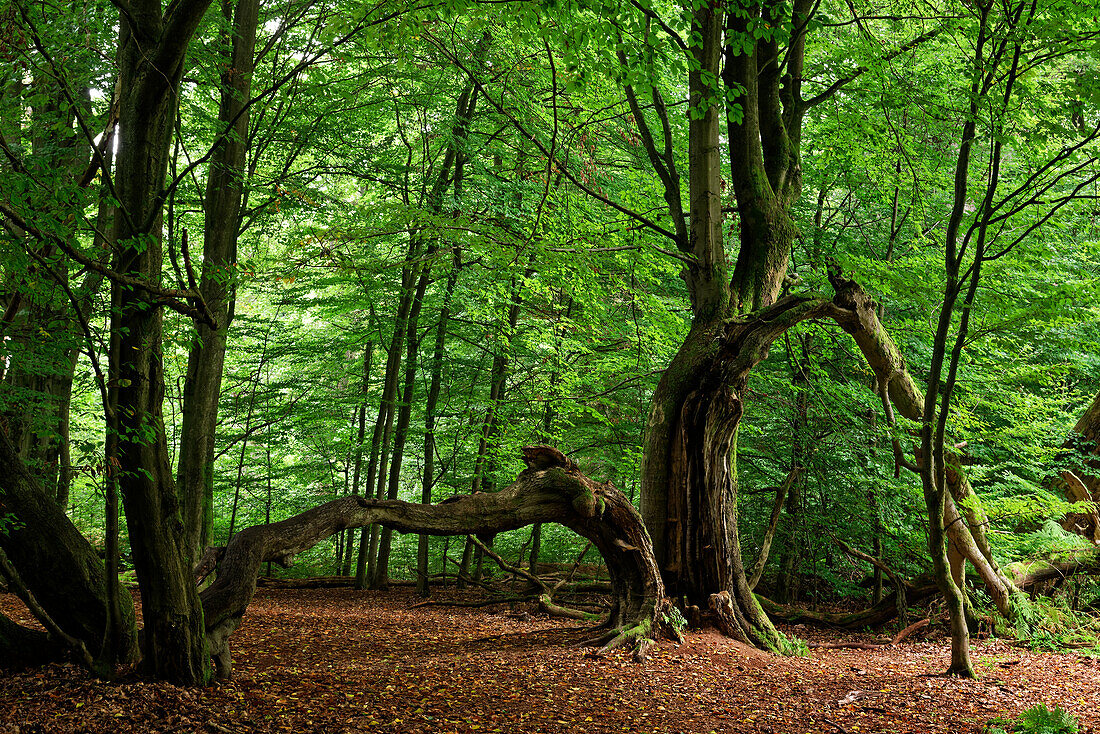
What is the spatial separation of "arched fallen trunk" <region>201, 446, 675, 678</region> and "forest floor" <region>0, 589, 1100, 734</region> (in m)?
0.44

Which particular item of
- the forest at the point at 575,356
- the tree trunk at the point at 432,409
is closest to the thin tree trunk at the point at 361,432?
the forest at the point at 575,356

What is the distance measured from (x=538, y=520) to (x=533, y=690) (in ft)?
5.62

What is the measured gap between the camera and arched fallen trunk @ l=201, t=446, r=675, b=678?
4.86m

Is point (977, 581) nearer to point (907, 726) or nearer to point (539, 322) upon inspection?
point (907, 726)

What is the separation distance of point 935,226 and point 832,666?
713cm

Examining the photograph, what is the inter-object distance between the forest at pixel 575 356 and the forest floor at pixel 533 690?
1.7 inches

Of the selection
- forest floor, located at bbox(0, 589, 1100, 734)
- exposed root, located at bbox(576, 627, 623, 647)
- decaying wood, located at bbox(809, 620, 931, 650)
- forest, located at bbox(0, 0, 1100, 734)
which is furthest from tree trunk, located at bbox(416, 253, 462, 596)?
decaying wood, located at bbox(809, 620, 931, 650)

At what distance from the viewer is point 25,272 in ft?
12.1

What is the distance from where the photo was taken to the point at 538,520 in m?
6.14

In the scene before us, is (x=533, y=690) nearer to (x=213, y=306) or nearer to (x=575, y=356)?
(x=213, y=306)

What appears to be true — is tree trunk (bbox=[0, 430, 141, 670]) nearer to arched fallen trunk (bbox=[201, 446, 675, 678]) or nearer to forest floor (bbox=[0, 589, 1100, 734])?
forest floor (bbox=[0, 589, 1100, 734])

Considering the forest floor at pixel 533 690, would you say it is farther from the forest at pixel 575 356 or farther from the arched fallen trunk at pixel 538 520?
the arched fallen trunk at pixel 538 520

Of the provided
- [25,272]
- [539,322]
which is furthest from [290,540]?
[539,322]

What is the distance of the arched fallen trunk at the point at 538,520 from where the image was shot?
15.9 ft
